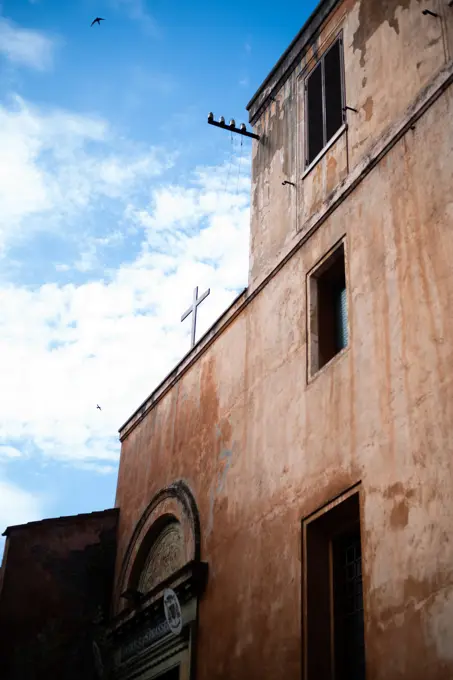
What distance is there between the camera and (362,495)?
26.7 ft

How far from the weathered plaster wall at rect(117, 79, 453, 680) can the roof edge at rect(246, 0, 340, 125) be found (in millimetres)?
3250

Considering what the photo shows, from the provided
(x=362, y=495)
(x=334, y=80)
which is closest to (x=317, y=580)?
(x=362, y=495)

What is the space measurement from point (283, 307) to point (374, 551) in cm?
376

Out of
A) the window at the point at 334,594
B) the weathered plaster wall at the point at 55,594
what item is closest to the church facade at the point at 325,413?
the window at the point at 334,594

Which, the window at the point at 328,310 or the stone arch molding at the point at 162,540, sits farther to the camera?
the stone arch molding at the point at 162,540

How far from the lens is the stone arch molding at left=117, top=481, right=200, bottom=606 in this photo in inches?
463

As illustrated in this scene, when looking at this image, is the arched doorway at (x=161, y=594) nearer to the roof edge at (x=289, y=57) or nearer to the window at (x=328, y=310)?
the window at (x=328, y=310)

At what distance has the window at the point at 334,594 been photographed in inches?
328

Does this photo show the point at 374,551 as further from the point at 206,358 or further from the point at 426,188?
the point at 206,358

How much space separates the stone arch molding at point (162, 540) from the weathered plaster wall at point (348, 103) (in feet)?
9.87

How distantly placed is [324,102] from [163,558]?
20.5 ft

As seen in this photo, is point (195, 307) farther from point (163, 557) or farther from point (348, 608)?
point (348, 608)

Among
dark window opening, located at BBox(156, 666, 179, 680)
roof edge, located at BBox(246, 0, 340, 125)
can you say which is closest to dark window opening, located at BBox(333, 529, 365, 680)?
dark window opening, located at BBox(156, 666, 179, 680)

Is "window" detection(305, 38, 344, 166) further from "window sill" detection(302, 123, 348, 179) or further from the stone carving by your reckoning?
the stone carving
